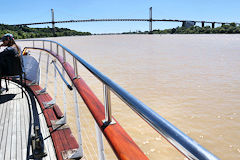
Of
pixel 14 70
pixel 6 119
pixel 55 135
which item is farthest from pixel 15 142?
pixel 14 70

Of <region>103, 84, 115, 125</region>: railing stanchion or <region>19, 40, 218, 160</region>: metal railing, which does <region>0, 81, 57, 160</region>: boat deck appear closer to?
<region>103, 84, 115, 125</region>: railing stanchion

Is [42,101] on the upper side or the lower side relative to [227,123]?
upper

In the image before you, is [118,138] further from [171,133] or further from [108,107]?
[171,133]

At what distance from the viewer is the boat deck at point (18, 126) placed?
2.26 m

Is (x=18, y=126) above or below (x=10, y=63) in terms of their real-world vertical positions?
below

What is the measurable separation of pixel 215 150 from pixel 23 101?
348cm

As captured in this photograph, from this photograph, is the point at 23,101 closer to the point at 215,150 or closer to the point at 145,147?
the point at 145,147

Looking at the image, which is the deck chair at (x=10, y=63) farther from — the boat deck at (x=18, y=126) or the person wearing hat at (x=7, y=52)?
the boat deck at (x=18, y=126)

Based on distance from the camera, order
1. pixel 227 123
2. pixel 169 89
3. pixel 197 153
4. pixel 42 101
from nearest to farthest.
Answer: pixel 197 153 → pixel 42 101 → pixel 227 123 → pixel 169 89

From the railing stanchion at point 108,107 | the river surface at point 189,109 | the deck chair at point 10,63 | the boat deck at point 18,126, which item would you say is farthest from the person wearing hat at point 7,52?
the railing stanchion at point 108,107

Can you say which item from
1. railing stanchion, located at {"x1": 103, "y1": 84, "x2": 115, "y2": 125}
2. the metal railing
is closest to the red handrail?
railing stanchion, located at {"x1": 103, "y1": 84, "x2": 115, "y2": 125}

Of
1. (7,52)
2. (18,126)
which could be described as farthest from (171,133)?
(7,52)

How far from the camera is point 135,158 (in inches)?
29.0

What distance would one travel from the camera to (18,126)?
2.84m
